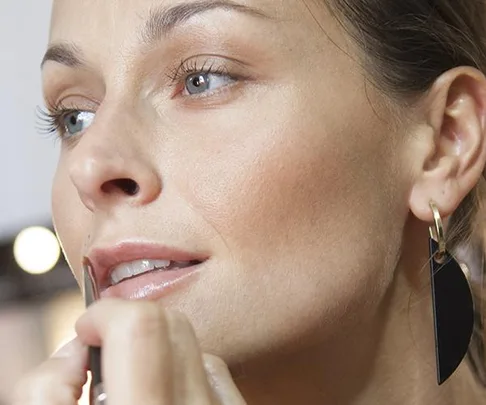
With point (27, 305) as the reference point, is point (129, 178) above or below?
below

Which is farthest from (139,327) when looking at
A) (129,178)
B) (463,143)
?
(463,143)

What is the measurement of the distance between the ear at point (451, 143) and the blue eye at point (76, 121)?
324 mm

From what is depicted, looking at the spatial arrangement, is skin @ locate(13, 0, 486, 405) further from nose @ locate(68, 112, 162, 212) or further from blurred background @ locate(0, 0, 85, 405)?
blurred background @ locate(0, 0, 85, 405)

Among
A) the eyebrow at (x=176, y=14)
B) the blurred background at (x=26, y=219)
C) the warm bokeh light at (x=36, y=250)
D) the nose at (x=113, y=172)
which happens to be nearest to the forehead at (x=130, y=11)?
the eyebrow at (x=176, y=14)

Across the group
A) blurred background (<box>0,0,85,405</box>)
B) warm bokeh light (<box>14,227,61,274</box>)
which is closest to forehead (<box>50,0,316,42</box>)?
blurred background (<box>0,0,85,405</box>)

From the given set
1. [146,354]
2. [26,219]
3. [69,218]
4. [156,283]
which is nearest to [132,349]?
[146,354]

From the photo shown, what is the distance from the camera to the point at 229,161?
85cm

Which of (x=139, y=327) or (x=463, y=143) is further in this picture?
(x=463, y=143)

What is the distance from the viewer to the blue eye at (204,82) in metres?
0.89

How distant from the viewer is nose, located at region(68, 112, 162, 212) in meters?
0.83

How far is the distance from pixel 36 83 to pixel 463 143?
34.9 inches

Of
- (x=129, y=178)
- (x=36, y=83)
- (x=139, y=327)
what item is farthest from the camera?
(x=36, y=83)

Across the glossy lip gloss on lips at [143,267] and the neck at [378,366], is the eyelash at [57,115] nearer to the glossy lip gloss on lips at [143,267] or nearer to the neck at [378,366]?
the glossy lip gloss on lips at [143,267]

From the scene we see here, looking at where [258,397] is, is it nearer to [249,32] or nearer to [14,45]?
[249,32]
